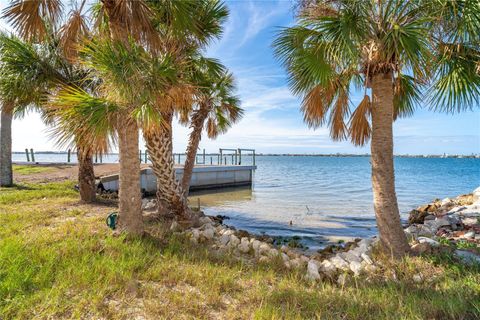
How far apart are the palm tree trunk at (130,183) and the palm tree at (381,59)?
2.73 meters

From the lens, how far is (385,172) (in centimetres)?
426

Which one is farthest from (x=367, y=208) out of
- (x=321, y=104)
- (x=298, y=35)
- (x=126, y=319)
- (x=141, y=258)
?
(x=126, y=319)

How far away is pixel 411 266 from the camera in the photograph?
3.83 meters

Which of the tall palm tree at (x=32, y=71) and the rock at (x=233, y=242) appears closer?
the rock at (x=233, y=242)

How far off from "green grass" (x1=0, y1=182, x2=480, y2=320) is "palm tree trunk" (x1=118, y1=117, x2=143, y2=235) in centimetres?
31

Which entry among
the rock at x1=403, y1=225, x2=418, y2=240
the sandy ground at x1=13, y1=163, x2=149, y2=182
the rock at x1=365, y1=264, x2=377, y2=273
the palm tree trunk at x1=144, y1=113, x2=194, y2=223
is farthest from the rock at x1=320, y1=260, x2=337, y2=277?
the sandy ground at x1=13, y1=163, x2=149, y2=182

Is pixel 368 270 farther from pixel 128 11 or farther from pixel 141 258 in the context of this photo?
pixel 128 11

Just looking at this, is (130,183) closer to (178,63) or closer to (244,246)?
(178,63)

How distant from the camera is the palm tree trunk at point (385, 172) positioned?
14.0 ft

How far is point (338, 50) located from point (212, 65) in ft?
12.8

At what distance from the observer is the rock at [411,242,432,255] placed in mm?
4221

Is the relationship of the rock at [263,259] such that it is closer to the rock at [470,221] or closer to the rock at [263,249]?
the rock at [263,249]

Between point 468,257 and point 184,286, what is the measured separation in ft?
12.8

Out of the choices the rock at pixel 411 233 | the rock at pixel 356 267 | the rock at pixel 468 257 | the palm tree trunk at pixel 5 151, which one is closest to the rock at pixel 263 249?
the rock at pixel 356 267
